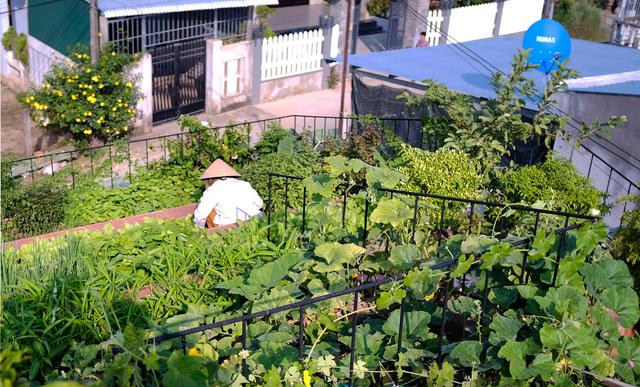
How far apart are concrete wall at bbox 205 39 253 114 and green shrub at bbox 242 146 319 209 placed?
639 centimetres

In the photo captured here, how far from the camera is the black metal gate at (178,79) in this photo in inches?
569

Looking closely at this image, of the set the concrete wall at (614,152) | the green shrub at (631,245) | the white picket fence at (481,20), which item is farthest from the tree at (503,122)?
the white picket fence at (481,20)

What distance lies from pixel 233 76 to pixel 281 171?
7457 millimetres

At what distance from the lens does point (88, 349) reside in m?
4.05

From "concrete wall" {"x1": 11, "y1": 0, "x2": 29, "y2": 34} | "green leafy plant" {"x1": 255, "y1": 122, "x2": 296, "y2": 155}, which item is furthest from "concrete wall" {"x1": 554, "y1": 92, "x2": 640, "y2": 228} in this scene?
"concrete wall" {"x1": 11, "y1": 0, "x2": 29, "y2": 34}

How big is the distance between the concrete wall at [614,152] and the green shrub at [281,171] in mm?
2772

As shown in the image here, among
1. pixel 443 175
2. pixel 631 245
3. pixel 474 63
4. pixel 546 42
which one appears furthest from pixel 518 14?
pixel 631 245

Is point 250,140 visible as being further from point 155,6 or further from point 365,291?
point 365,291

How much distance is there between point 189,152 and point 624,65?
22.8ft

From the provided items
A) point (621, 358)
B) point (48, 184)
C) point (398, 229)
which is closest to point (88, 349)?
point (398, 229)

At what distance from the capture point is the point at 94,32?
1304cm

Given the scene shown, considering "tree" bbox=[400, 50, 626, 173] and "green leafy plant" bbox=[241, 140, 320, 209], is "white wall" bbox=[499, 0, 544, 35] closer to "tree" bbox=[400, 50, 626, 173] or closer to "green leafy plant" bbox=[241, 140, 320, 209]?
"green leafy plant" bbox=[241, 140, 320, 209]

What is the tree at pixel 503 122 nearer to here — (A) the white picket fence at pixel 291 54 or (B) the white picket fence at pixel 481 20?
(A) the white picket fence at pixel 291 54

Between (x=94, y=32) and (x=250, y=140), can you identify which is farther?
(x=94, y=32)
